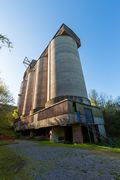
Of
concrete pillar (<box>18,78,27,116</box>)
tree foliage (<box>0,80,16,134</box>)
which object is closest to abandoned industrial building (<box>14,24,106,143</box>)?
tree foliage (<box>0,80,16,134</box>)

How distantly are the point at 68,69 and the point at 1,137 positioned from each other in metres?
19.8

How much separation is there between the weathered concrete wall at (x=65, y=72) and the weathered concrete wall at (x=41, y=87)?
605cm

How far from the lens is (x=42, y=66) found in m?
42.0

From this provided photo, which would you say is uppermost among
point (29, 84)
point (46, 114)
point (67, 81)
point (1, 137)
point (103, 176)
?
point (29, 84)

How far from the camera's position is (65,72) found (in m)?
29.2

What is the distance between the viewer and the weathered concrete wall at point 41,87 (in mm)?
35094

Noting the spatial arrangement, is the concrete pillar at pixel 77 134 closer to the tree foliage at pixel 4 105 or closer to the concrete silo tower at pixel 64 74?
the concrete silo tower at pixel 64 74

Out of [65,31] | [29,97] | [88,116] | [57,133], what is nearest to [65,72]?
[88,116]

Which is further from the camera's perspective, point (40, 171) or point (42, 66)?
point (42, 66)

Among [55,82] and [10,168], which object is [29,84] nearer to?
[55,82]

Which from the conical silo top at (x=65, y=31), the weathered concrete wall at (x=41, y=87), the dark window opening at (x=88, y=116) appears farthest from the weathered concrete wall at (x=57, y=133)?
the conical silo top at (x=65, y=31)

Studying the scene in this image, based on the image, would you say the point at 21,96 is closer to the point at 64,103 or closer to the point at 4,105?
the point at 4,105

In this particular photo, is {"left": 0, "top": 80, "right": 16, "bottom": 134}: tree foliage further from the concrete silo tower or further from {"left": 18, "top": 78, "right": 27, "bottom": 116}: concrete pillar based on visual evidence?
{"left": 18, "top": 78, "right": 27, "bottom": 116}: concrete pillar

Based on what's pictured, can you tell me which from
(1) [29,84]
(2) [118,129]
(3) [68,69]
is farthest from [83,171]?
(1) [29,84]
